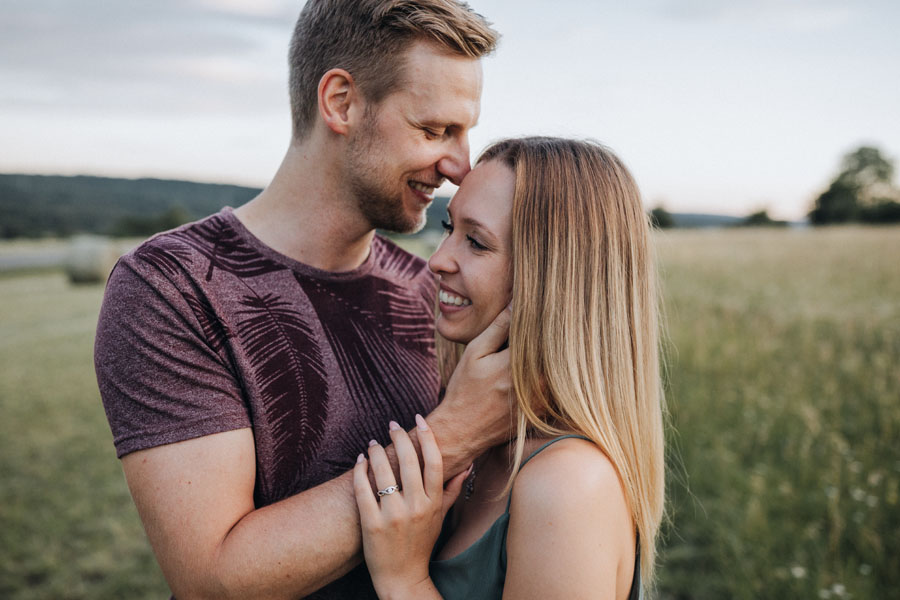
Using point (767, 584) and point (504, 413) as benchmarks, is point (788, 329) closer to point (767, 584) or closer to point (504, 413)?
point (767, 584)

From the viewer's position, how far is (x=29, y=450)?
6.65 m

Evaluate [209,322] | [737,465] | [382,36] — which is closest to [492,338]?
[209,322]

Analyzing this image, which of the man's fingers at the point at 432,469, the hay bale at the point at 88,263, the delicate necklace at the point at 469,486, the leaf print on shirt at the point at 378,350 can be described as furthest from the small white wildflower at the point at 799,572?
the hay bale at the point at 88,263

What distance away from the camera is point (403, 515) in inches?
69.5

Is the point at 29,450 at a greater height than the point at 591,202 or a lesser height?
lesser

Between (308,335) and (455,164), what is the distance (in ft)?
2.74

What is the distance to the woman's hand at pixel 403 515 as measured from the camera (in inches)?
69.6

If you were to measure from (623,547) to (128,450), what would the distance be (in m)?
1.41

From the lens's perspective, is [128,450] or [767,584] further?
[767,584]

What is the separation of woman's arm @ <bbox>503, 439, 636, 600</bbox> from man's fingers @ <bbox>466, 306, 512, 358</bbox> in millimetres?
389

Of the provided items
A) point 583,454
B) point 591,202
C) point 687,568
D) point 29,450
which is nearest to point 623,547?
point 583,454

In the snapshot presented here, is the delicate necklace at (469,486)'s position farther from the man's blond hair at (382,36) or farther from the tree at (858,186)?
the tree at (858,186)

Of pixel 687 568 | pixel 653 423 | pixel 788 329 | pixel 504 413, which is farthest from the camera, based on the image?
pixel 788 329

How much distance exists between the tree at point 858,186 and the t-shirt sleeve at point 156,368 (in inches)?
2925
